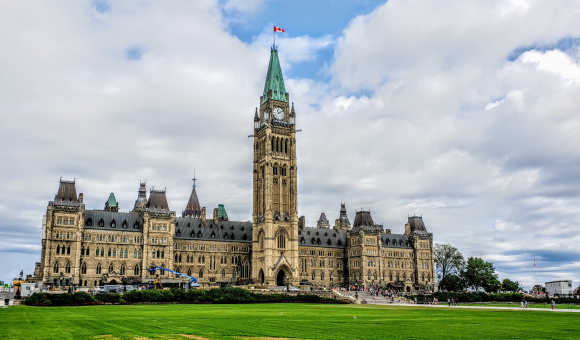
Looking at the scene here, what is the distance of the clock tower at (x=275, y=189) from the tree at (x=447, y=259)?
5182 cm

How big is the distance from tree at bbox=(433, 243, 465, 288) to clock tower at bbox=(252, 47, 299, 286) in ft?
170

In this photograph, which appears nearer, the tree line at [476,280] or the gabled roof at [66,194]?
the gabled roof at [66,194]

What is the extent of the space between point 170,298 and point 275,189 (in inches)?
2675

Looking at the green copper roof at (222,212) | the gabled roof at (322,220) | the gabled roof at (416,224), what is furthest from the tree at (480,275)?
the green copper roof at (222,212)

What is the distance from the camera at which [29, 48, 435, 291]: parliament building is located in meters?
112

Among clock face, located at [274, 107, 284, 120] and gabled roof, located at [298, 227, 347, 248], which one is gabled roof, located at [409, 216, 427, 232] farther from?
clock face, located at [274, 107, 284, 120]

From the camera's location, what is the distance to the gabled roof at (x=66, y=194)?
112394mm

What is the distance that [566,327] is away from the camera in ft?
113

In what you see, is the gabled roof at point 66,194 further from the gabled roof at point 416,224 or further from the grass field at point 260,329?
the gabled roof at point 416,224

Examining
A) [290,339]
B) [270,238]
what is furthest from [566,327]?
[270,238]

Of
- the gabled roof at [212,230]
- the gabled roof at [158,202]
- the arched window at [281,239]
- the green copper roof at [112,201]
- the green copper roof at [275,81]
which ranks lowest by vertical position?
the arched window at [281,239]

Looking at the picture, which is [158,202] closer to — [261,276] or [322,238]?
[261,276]

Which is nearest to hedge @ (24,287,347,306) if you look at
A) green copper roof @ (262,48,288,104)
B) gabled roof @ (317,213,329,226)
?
green copper roof @ (262,48,288,104)

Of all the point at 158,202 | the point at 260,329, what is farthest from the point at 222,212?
the point at 260,329
